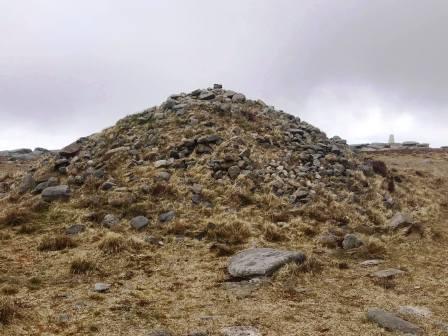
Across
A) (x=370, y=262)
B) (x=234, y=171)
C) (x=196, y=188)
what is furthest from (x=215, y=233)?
(x=370, y=262)

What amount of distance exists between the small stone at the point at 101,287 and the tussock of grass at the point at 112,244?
291 cm

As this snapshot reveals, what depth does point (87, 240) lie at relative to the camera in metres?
18.4

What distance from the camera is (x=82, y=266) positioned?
50.6ft

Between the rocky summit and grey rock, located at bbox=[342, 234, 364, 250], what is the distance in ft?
0.15

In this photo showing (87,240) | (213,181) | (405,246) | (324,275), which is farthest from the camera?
(213,181)

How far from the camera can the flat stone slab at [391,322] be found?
11.6m

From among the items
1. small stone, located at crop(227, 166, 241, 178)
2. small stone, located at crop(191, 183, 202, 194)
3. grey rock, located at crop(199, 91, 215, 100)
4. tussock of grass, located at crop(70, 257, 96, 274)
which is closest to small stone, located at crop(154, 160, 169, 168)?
small stone, located at crop(191, 183, 202, 194)

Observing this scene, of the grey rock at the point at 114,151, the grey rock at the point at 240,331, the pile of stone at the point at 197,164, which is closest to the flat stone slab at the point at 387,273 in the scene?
the pile of stone at the point at 197,164

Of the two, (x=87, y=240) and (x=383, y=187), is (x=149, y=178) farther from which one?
(x=383, y=187)

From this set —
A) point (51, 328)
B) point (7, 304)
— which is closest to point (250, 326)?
point (51, 328)

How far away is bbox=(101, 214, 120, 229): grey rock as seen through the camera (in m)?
19.8

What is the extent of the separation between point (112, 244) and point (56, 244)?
2185 millimetres

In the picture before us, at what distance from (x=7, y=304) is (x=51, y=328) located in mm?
1390

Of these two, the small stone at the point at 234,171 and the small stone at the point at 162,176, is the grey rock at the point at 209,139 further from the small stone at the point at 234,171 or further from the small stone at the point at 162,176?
the small stone at the point at 162,176
